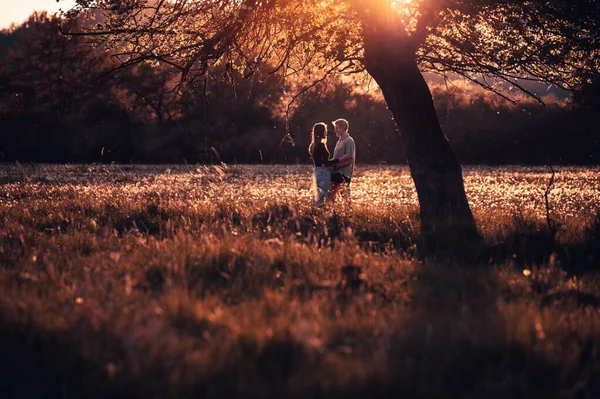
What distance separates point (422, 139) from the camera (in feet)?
35.4

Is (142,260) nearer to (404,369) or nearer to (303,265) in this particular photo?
(303,265)

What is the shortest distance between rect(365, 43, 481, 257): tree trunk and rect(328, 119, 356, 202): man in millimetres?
3199

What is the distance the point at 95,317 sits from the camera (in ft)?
13.7

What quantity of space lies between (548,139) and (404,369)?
151 feet

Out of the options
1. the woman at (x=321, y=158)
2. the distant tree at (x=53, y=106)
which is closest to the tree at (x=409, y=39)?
the woman at (x=321, y=158)

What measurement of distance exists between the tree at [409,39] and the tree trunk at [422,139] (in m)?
0.02

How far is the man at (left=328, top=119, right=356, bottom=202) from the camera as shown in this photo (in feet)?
46.9

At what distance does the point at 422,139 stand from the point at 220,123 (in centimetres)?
4184

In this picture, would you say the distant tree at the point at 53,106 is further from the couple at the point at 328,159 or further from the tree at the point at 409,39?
the tree at the point at 409,39

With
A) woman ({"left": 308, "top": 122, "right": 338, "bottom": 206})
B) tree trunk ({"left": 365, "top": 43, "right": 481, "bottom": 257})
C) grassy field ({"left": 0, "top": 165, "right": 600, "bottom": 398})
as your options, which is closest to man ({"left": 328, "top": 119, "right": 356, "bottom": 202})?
woman ({"left": 308, "top": 122, "right": 338, "bottom": 206})

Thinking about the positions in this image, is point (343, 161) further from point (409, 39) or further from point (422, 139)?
point (409, 39)

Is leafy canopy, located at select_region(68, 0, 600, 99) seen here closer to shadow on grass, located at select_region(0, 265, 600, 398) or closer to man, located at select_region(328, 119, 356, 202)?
man, located at select_region(328, 119, 356, 202)

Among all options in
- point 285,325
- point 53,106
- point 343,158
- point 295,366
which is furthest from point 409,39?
point 53,106

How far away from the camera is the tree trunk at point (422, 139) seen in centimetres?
1059
